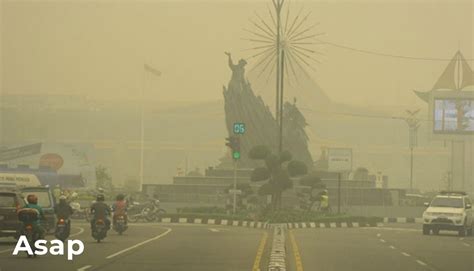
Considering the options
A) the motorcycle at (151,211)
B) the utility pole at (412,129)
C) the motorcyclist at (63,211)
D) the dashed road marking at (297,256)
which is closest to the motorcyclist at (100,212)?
the motorcyclist at (63,211)

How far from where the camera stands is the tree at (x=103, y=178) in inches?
3762

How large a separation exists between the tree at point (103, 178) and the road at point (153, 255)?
60.0 meters

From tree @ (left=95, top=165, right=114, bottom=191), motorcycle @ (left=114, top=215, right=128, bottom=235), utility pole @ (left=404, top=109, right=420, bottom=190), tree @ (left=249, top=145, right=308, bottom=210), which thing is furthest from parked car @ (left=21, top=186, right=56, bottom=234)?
utility pole @ (left=404, top=109, right=420, bottom=190)

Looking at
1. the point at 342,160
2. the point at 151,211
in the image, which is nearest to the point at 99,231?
the point at 151,211

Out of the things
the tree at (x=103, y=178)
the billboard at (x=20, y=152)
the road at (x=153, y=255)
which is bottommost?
the road at (x=153, y=255)

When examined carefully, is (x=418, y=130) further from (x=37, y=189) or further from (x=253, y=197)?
(x=37, y=189)

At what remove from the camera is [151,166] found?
99.2 meters

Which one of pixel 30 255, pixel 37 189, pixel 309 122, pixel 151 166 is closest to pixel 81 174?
pixel 151 166

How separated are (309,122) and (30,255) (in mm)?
76271

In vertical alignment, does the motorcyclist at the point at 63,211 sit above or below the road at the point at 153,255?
above

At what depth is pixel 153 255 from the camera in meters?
25.3

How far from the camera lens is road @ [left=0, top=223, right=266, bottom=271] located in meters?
21.5

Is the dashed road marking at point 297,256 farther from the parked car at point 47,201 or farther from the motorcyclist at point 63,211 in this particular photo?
the parked car at point 47,201

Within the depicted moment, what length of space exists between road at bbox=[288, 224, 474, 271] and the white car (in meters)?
5.75
